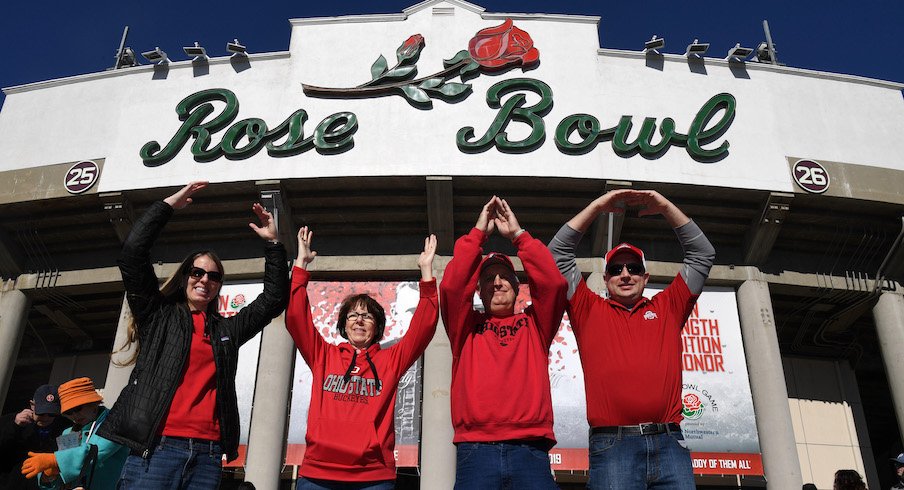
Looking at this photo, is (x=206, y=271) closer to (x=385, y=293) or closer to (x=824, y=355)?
(x=385, y=293)

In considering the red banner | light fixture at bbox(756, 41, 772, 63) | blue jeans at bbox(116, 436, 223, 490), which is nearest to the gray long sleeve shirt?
blue jeans at bbox(116, 436, 223, 490)

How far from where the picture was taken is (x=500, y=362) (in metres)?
3.93

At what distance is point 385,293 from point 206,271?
39.8 feet

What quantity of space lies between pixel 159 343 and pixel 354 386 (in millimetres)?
1168

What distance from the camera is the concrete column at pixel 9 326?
54.0 ft

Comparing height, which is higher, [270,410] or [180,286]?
[270,410]

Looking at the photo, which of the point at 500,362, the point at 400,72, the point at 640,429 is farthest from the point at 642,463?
the point at 400,72

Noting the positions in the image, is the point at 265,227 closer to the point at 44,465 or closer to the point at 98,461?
the point at 98,461

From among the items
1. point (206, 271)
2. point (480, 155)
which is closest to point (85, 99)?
point (480, 155)

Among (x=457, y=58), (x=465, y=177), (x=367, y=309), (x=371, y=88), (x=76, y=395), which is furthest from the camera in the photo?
(x=457, y=58)

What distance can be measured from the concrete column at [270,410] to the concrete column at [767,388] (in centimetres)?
1088

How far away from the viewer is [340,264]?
646 inches

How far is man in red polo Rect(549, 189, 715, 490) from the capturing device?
143 inches

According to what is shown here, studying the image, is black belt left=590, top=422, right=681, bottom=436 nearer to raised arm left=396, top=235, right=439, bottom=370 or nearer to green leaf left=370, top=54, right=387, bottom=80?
raised arm left=396, top=235, right=439, bottom=370
